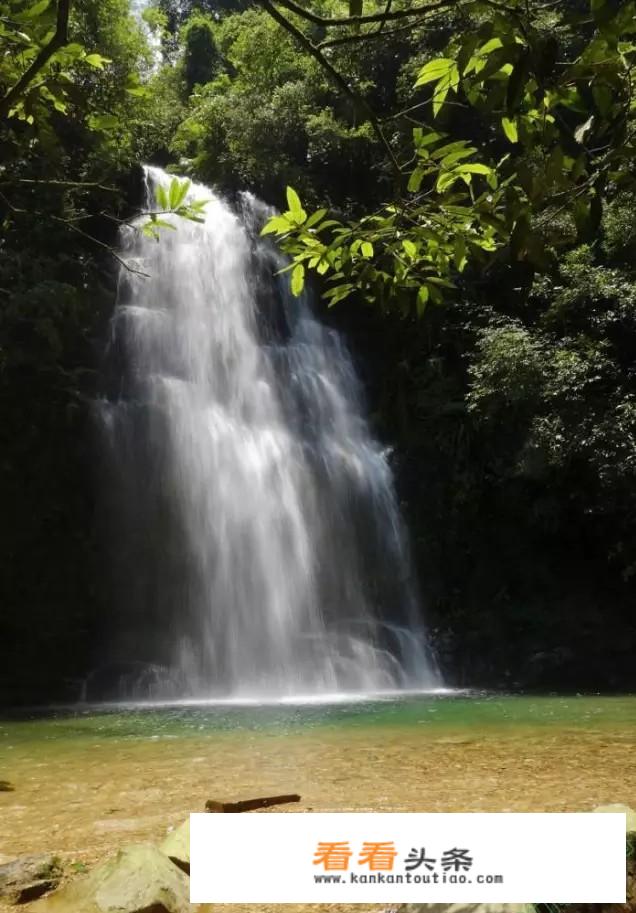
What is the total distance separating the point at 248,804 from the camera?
4.41m

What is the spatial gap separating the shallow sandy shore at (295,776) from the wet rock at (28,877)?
1.13 ft

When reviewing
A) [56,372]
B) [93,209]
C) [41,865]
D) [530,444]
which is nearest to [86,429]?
[56,372]

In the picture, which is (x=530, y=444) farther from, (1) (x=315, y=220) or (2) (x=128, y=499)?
(1) (x=315, y=220)

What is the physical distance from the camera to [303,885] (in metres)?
2.47

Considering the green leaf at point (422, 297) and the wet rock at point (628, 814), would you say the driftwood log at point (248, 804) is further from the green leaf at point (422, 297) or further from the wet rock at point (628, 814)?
the green leaf at point (422, 297)

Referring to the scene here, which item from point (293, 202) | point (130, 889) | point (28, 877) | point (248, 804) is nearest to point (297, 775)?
point (248, 804)

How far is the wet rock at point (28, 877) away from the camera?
9.59 feet

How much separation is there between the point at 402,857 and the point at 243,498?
12.3m

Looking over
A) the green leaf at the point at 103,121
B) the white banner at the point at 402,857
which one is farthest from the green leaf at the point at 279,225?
the white banner at the point at 402,857

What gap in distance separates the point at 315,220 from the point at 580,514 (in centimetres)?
1509

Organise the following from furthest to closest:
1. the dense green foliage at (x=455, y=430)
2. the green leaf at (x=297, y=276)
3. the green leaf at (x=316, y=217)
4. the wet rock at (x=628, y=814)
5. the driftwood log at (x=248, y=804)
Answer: the dense green foliage at (x=455, y=430) → the driftwood log at (x=248, y=804) → the wet rock at (x=628, y=814) → the green leaf at (x=297, y=276) → the green leaf at (x=316, y=217)

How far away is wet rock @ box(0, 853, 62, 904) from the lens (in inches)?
115

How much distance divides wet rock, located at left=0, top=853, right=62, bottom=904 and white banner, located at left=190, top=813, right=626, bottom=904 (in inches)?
32.1

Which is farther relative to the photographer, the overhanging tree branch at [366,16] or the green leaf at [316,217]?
the green leaf at [316,217]
